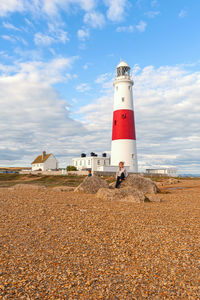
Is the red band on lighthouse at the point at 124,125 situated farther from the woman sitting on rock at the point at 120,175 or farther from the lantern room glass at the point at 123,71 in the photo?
the woman sitting on rock at the point at 120,175

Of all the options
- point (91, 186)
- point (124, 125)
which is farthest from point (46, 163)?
point (91, 186)

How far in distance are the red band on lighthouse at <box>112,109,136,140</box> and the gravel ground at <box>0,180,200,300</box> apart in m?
26.4

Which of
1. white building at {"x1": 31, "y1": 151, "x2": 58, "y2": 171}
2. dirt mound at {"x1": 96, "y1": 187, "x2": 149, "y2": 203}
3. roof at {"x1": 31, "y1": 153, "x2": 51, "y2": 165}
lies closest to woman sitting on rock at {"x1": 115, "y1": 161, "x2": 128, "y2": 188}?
dirt mound at {"x1": 96, "y1": 187, "x2": 149, "y2": 203}

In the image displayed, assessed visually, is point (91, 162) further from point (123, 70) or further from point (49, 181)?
point (123, 70)

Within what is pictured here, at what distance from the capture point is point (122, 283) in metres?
4.51

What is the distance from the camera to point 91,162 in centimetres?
5441

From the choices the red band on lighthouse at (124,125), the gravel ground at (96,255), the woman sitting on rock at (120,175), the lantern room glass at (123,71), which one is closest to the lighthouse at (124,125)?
the red band on lighthouse at (124,125)

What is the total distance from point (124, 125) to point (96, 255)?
30.4 meters

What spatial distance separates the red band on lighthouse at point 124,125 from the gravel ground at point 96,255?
86.5 ft

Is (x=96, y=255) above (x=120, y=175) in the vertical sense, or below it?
below

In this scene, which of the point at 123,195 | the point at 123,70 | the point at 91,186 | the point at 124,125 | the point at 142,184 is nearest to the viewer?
the point at 123,195

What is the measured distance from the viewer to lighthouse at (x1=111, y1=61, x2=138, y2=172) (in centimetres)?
3525

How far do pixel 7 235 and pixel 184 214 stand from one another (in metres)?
6.70

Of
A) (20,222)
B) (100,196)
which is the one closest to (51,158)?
(100,196)
